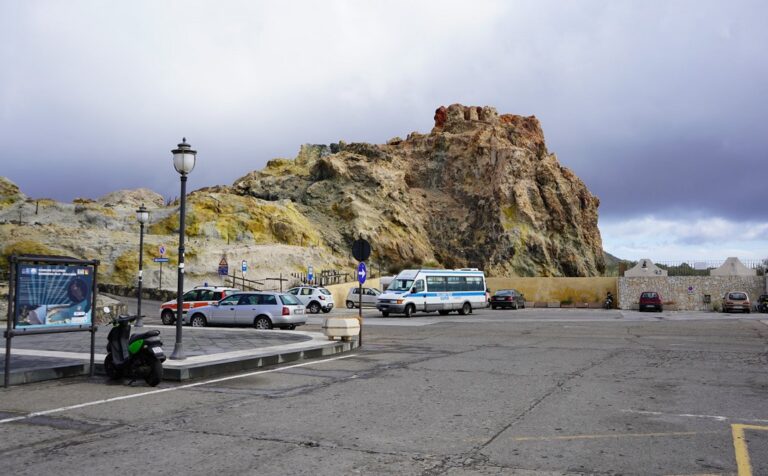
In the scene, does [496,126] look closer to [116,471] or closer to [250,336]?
[250,336]

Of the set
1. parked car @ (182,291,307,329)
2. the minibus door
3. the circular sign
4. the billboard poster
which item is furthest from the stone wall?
the billboard poster

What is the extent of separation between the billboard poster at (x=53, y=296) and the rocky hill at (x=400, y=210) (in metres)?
43.1

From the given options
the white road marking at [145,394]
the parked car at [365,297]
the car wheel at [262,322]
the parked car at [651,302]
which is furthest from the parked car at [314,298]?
the white road marking at [145,394]

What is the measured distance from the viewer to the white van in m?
33.7

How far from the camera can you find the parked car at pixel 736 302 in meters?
40.5

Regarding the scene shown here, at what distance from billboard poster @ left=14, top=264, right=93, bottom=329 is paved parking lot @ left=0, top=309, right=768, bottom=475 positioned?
1.08m

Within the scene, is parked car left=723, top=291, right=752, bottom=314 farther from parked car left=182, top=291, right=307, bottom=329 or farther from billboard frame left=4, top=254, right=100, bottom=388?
billboard frame left=4, top=254, right=100, bottom=388

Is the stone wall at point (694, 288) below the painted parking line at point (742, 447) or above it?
above

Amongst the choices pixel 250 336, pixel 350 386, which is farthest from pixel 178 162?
pixel 250 336

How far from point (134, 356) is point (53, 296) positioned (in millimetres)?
1737

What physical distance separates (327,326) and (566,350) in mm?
6269

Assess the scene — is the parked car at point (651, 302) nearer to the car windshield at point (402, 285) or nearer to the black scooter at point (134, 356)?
the car windshield at point (402, 285)

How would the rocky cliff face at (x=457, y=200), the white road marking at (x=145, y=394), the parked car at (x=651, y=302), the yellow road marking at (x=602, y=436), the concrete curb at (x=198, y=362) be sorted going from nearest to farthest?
the yellow road marking at (x=602, y=436) < the white road marking at (x=145, y=394) < the concrete curb at (x=198, y=362) < the parked car at (x=651, y=302) < the rocky cliff face at (x=457, y=200)

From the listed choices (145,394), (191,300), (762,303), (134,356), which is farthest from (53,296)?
(762,303)
